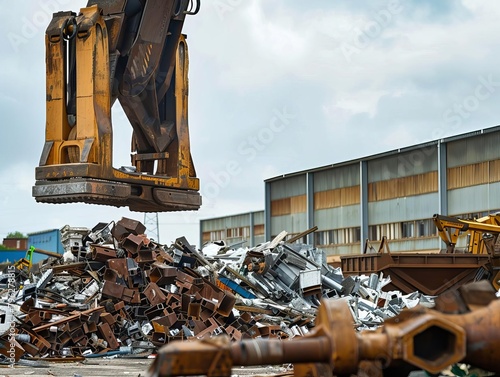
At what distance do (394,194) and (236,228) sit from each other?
13914 millimetres

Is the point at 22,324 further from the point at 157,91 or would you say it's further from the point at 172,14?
the point at 172,14

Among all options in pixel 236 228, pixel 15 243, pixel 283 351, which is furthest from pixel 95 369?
pixel 15 243

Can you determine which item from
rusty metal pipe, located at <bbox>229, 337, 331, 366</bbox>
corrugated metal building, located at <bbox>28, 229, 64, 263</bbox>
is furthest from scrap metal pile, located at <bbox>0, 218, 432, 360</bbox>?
corrugated metal building, located at <bbox>28, 229, 64, 263</bbox>

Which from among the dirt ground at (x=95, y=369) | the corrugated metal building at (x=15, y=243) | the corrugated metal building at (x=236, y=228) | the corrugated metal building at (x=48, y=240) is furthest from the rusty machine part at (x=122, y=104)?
the corrugated metal building at (x=15, y=243)

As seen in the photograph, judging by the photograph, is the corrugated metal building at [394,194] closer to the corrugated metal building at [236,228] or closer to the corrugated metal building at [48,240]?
the corrugated metal building at [236,228]

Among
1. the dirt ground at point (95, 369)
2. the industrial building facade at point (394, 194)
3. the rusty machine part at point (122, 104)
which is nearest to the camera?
the dirt ground at point (95, 369)

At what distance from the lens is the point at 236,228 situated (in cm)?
4253

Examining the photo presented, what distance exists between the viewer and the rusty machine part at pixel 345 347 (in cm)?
219

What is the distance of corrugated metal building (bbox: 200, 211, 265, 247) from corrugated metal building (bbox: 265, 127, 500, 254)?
2.81m

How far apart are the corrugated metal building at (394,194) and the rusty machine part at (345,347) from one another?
2433 cm

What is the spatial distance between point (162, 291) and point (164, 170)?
262cm

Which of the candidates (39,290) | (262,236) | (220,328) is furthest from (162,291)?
(262,236)

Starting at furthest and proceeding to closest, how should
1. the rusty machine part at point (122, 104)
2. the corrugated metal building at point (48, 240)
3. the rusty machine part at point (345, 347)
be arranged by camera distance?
the corrugated metal building at point (48, 240) → the rusty machine part at point (122, 104) → the rusty machine part at point (345, 347)

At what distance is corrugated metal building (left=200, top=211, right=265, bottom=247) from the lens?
131 feet
